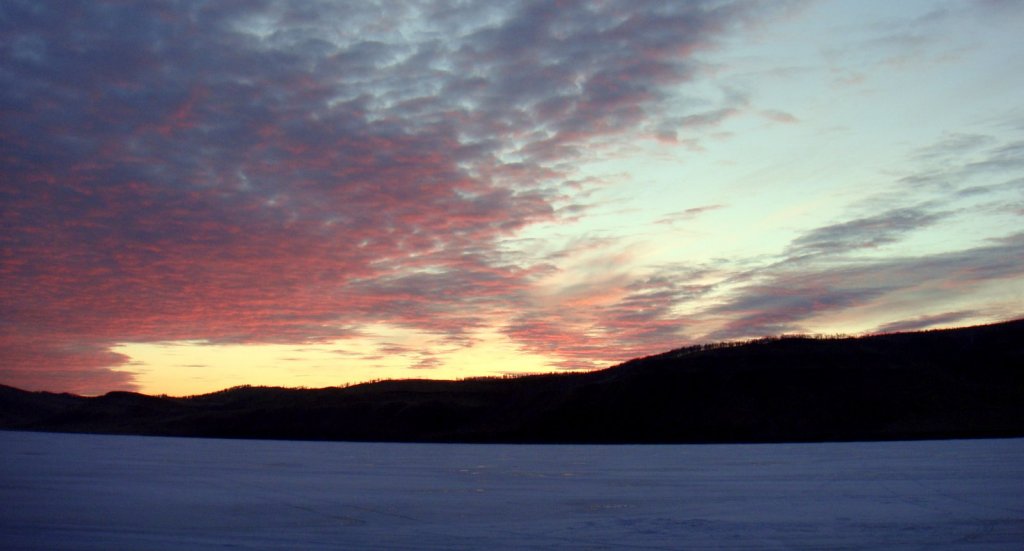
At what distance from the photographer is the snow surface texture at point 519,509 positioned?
13.0 meters

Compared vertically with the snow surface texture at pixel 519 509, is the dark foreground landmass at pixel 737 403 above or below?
above

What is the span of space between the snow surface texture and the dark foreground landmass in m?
50.3

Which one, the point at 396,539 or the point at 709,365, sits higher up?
the point at 709,365

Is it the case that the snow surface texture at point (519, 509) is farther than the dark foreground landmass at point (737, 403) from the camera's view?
No

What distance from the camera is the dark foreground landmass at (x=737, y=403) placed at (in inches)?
3199

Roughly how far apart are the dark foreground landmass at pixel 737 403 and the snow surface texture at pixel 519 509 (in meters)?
50.3

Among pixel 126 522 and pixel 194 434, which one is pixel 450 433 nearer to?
pixel 194 434

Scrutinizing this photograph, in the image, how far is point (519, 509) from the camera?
17.5 meters

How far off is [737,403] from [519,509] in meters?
75.3

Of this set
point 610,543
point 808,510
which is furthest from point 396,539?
point 808,510

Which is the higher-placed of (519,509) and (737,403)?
(737,403)

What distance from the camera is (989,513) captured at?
1598 centimetres

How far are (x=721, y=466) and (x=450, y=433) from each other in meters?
64.2

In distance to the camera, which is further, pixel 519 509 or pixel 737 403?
pixel 737 403
